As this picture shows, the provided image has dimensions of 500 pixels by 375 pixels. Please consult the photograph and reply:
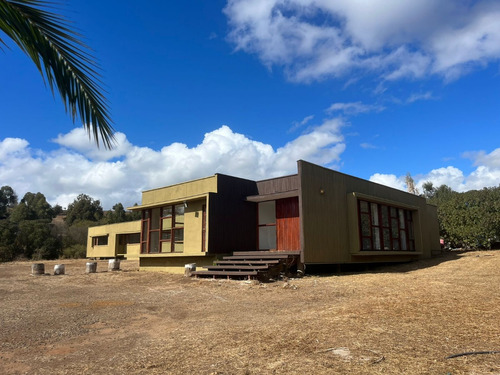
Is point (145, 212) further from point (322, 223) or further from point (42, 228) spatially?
point (42, 228)

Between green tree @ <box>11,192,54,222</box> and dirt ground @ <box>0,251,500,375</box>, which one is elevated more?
green tree @ <box>11,192,54,222</box>

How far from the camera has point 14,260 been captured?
32.9 metres

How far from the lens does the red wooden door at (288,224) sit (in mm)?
14266

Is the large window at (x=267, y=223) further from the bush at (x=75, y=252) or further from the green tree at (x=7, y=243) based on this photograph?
the bush at (x=75, y=252)

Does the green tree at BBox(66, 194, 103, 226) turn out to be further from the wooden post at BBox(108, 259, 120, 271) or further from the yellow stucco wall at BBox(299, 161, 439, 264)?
the yellow stucco wall at BBox(299, 161, 439, 264)

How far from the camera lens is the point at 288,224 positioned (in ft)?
47.8

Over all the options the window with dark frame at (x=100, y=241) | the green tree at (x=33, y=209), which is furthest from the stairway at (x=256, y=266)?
the green tree at (x=33, y=209)

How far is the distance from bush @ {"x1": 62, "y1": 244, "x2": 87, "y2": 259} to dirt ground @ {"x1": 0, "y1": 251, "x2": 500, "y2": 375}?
1185 inches

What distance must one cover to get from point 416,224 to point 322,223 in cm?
807

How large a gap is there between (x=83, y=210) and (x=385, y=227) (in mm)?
57303

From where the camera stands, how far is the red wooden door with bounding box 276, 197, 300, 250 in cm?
1427

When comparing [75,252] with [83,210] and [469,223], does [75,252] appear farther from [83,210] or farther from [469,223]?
[469,223]

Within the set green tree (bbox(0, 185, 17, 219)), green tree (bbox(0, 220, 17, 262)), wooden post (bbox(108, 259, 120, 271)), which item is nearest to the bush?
green tree (bbox(0, 220, 17, 262))

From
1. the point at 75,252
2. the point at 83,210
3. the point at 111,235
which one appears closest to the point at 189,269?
the point at 111,235
